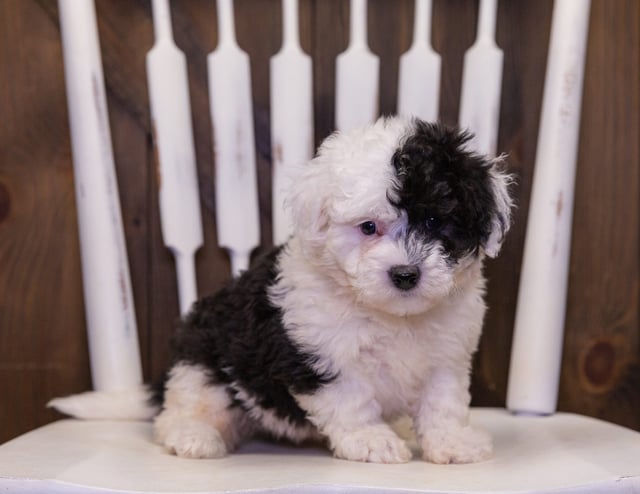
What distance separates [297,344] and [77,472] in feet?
1.15

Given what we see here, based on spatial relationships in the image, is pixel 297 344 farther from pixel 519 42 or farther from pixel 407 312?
pixel 519 42

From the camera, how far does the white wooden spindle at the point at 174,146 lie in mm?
1456

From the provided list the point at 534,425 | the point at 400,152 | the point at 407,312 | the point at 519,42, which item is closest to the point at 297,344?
the point at 407,312

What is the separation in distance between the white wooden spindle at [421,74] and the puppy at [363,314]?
28cm

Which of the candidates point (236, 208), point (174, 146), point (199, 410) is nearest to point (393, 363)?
point (199, 410)

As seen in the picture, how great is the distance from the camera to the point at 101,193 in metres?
1.40

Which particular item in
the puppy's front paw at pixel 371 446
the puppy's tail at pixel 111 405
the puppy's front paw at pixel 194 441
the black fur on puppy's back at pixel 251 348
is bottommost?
the puppy's tail at pixel 111 405

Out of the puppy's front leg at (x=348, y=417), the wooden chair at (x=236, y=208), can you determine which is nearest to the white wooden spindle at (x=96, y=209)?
the wooden chair at (x=236, y=208)

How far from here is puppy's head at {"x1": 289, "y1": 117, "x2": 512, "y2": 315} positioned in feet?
3.51

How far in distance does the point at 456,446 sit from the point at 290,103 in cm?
67

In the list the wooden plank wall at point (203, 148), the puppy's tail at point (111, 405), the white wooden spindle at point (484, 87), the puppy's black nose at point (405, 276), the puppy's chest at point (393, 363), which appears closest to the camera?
the puppy's black nose at point (405, 276)

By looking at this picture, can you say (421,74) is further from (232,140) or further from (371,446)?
(371,446)

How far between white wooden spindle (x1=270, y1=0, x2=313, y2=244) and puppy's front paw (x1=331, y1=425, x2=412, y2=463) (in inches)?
18.3

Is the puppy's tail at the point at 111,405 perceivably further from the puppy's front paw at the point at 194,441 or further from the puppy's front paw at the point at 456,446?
the puppy's front paw at the point at 456,446
